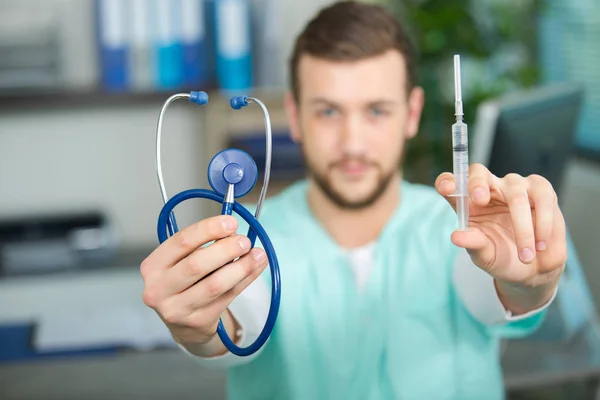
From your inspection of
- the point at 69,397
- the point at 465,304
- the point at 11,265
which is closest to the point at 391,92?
the point at 465,304

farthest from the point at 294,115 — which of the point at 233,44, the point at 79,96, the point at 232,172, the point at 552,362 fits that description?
the point at 79,96

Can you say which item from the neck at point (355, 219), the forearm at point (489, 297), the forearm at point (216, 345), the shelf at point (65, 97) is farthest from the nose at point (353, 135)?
the shelf at point (65, 97)

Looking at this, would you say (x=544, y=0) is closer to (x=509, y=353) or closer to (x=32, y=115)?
(x=509, y=353)

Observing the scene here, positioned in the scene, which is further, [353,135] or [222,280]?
[353,135]

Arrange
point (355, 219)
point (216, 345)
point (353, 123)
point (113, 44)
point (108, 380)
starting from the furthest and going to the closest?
point (113, 44) → point (108, 380) → point (355, 219) → point (353, 123) → point (216, 345)

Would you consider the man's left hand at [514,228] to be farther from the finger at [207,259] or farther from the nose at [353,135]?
the nose at [353,135]

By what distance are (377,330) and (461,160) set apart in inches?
19.4

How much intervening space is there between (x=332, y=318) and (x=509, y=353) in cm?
57

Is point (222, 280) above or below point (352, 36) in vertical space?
below

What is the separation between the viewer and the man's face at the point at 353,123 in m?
1.20

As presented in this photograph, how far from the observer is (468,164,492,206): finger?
753 mm

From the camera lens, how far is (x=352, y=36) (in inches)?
47.7

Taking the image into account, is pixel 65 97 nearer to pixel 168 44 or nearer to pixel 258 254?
pixel 168 44

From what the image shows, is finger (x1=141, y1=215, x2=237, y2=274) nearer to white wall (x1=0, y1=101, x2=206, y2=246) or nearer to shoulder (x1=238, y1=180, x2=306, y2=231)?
shoulder (x1=238, y1=180, x2=306, y2=231)
